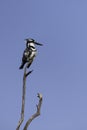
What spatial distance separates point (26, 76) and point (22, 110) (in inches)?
46.2

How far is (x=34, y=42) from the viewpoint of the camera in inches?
513

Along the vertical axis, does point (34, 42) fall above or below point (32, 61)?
above

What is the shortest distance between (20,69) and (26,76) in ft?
3.26

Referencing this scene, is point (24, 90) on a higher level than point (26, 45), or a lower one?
lower

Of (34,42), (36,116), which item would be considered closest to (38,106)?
(36,116)

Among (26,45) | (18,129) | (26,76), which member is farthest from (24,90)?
(26,45)

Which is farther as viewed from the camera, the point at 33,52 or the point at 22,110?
the point at 33,52

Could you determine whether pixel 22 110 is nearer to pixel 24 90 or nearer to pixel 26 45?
pixel 24 90

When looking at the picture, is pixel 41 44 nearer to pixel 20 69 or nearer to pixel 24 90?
pixel 20 69

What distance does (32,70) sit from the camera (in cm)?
1150

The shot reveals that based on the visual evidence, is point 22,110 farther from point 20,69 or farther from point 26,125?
point 20,69

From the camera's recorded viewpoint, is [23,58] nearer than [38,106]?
No

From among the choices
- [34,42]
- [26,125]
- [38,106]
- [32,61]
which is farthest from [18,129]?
[34,42]

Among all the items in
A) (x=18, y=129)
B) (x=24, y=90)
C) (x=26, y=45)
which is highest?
(x=26, y=45)
